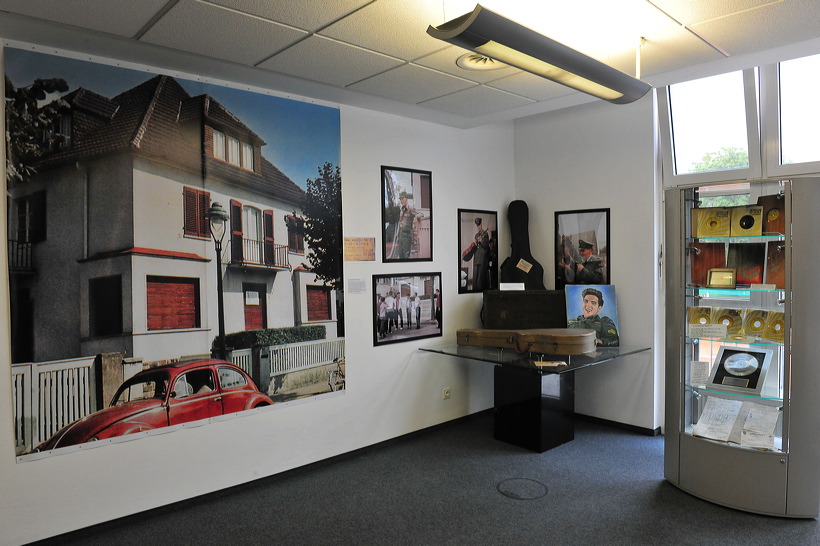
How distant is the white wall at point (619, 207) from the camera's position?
15.2ft

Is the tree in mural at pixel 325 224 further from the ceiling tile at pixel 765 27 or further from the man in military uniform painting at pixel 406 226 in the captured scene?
the ceiling tile at pixel 765 27

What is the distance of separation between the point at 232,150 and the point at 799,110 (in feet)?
13.3

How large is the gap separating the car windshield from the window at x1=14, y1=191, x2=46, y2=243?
949 millimetres

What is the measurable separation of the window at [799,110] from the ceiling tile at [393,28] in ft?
9.19

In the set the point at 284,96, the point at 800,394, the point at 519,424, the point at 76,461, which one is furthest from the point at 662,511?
the point at 284,96

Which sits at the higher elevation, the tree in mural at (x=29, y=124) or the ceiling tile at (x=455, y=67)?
the ceiling tile at (x=455, y=67)

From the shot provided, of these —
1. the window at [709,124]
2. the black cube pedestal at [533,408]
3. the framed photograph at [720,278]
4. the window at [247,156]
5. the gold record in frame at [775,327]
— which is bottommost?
the black cube pedestal at [533,408]

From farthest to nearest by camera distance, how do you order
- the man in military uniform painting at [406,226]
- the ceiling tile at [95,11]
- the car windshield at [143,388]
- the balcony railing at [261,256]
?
the man in military uniform painting at [406,226], the balcony railing at [261,256], the car windshield at [143,388], the ceiling tile at [95,11]

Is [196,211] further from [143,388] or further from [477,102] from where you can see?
[477,102]

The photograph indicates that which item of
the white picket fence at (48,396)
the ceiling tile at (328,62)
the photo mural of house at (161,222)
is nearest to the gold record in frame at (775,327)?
the ceiling tile at (328,62)

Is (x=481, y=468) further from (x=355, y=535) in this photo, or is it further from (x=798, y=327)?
(x=798, y=327)

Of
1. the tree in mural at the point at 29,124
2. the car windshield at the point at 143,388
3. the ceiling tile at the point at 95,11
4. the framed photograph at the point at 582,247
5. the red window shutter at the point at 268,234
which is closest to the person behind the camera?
the ceiling tile at the point at 95,11

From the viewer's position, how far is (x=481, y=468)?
395cm

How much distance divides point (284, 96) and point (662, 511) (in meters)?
3.68
